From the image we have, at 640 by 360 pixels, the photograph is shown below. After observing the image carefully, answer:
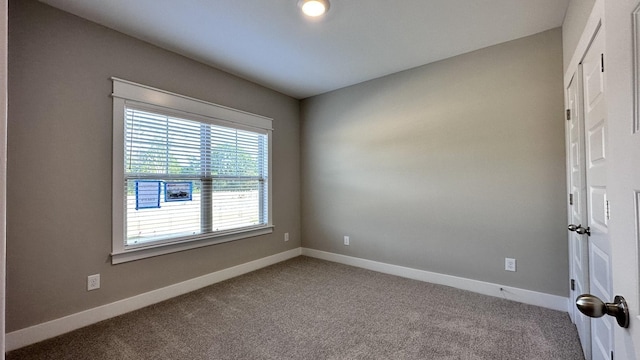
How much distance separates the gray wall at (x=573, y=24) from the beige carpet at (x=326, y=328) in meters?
2.15

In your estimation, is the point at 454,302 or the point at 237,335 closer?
the point at 237,335

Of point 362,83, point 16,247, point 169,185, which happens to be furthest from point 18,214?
point 362,83

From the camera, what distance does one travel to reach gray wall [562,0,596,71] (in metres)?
1.65

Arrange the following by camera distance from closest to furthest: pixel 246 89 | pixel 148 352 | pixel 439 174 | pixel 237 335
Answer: pixel 148 352
pixel 237 335
pixel 439 174
pixel 246 89

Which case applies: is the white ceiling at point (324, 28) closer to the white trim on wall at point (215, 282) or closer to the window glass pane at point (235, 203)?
the window glass pane at point (235, 203)

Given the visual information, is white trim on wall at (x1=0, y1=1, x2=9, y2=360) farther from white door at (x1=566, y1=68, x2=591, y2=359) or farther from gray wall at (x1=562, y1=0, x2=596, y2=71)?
white door at (x1=566, y1=68, x2=591, y2=359)

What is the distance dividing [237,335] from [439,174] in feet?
8.44

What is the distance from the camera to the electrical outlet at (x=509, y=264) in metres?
2.67

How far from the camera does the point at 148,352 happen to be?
6.15 feet

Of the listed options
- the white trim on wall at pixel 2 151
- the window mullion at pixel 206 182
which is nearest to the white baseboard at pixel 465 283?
the window mullion at pixel 206 182

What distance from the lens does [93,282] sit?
2.30 m

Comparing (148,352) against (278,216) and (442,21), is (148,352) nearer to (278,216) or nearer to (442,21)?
(278,216)

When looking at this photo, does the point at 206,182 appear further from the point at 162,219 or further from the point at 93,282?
the point at 93,282

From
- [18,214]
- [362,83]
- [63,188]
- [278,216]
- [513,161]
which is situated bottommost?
[278,216]
